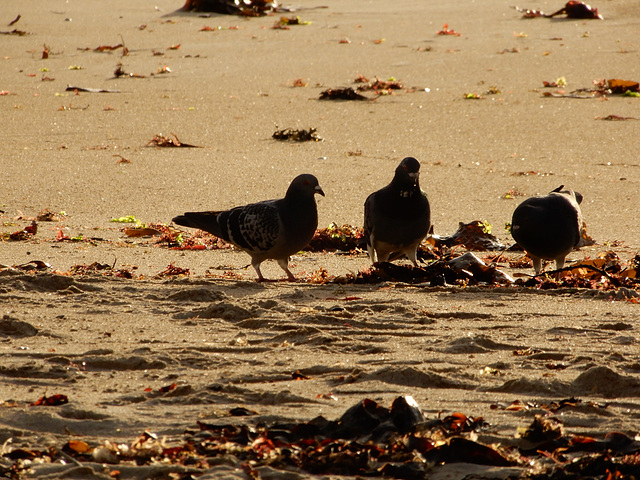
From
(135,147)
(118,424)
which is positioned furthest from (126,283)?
(135,147)

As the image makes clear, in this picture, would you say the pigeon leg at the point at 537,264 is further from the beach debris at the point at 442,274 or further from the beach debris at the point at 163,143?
the beach debris at the point at 163,143

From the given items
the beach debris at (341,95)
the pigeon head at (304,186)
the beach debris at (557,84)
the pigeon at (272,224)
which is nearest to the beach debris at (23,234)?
the pigeon at (272,224)

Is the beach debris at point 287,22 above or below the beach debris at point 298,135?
above

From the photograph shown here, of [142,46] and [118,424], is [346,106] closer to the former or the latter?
[142,46]

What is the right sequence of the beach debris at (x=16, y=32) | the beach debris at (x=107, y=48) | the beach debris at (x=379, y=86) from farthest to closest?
1. the beach debris at (x=16, y=32)
2. the beach debris at (x=107, y=48)
3. the beach debris at (x=379, y=86)

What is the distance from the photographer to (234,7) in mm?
17891

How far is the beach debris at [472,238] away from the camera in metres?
7.39

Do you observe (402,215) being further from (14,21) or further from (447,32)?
(14,21)

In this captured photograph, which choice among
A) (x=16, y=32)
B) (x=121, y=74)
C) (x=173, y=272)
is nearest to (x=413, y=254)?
(x=173, y=272)

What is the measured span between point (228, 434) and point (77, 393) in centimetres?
81

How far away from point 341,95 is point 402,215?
5696 mm

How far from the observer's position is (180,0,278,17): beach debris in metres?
17.9

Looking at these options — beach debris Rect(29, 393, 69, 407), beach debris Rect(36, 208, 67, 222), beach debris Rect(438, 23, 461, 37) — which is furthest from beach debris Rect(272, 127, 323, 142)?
beach debris Rect(29, 393, 69, 407)

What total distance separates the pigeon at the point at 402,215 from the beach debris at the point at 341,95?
542 cm
